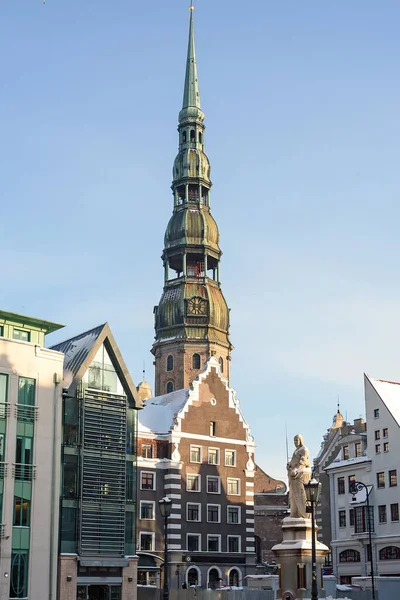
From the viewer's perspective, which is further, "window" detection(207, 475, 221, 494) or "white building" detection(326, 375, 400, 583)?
"window" detection(207, 475, 221, 494)

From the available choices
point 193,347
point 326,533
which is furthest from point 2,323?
point 193,347

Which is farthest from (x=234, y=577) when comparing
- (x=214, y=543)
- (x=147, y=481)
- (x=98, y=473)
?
(x=98, y=473)

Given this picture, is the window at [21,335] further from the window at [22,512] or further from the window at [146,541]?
the window at [146,541]

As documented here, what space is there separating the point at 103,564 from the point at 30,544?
18.3 ft

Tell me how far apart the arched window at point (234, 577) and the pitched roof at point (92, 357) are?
20.1m

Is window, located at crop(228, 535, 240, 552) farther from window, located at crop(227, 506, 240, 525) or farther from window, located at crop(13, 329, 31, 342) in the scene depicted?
window, located at crop(13, 329, 31, 342)

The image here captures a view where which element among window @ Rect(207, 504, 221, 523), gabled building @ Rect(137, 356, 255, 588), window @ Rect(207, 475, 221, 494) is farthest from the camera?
window @ Rect(207, 475, 221, 494)

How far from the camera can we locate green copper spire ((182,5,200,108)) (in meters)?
119

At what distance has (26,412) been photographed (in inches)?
2068

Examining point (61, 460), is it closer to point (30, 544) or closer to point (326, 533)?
point (30, 544)

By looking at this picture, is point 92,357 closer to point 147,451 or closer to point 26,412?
point 26,412

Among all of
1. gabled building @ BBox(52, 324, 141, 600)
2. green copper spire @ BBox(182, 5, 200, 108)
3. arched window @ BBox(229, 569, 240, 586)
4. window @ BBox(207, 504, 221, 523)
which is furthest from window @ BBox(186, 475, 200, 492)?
green copper spire @ BBox(182, 5, 200, 108)

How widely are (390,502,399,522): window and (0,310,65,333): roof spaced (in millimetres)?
30552

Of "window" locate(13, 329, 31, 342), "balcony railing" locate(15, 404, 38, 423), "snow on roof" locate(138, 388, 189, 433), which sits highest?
"window" locate(13, 329, 31, 342)
